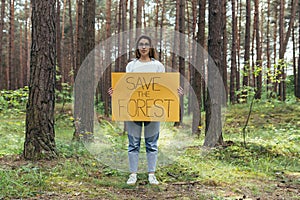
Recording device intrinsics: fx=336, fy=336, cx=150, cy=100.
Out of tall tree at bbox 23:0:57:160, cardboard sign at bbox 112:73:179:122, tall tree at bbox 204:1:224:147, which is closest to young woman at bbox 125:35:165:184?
cardboard sign at bbox 112:73:179:122

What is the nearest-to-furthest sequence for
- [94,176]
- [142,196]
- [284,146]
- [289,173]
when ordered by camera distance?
[142,196]
[94,176]
[289,173]
[284,146]

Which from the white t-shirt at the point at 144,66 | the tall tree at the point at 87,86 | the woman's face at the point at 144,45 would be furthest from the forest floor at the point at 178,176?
the woman's face at the point at 144,45

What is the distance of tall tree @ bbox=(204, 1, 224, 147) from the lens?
24.5 feet

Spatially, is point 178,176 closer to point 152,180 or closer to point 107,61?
point 152,180

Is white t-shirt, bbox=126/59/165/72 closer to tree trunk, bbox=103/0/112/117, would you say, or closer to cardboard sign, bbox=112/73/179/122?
cardboard sign, bbox=112/73/179/122

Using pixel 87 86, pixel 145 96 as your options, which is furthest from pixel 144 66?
pixel 87 86

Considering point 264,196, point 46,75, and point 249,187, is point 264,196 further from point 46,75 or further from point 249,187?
point 46,75

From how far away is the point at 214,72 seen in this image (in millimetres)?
7484

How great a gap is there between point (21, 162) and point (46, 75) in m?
1.43

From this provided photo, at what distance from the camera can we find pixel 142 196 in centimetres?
428

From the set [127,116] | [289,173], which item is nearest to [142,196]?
[127,116]

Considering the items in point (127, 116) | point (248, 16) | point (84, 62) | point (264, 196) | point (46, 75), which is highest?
point (248, 16)

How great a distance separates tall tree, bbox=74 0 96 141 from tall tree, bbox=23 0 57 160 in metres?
2.57

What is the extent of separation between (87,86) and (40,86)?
8.98 ft
